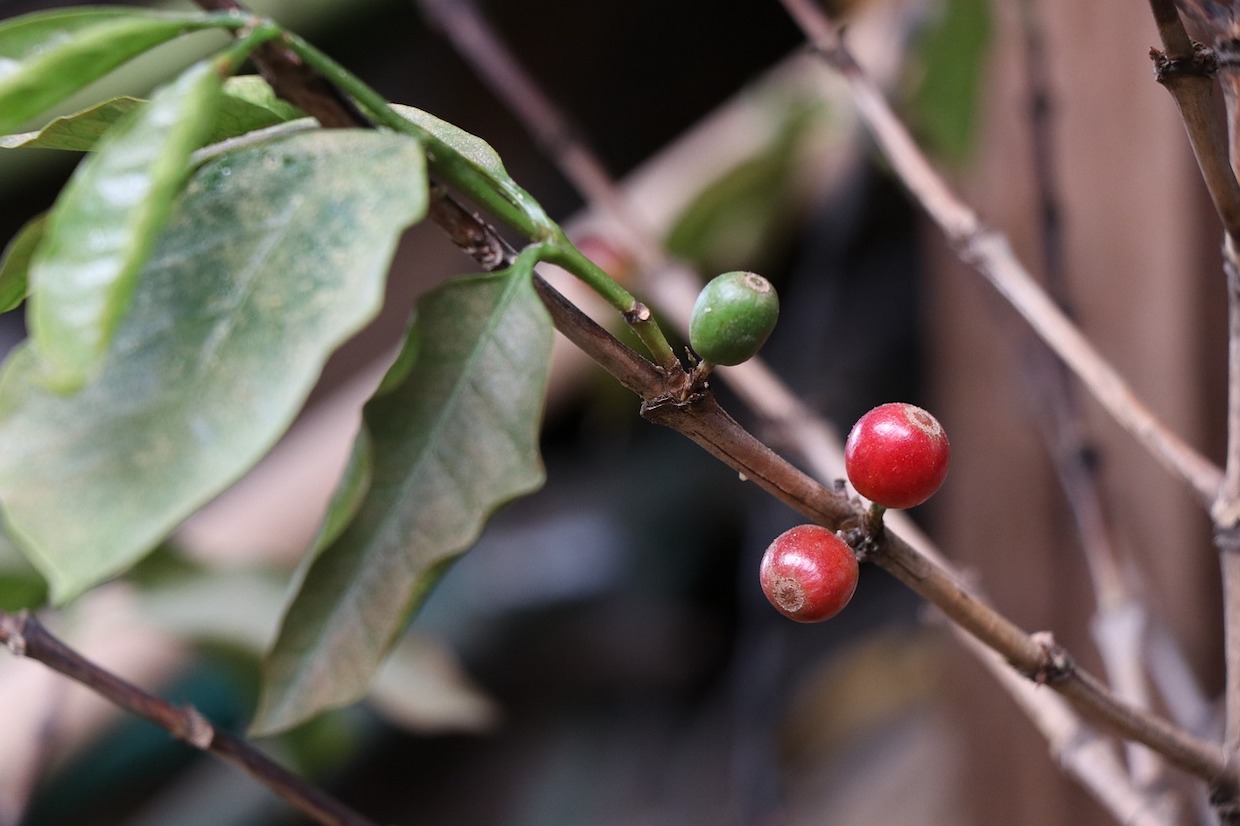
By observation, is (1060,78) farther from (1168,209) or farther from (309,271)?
(309,271)

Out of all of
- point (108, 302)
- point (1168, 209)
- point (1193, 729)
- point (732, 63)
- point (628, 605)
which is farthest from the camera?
point (732, 63)

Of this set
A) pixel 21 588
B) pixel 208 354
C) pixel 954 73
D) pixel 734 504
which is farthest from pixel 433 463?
pixel 734 504

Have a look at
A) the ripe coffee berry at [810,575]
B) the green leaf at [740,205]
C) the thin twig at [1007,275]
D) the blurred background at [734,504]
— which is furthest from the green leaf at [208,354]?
the green leaf at [740,205]

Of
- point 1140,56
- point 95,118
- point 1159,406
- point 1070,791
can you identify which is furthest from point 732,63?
point 95,118

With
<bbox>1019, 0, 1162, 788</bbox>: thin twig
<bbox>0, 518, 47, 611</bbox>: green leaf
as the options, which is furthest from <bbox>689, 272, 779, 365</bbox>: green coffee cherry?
<bbox>0, 518, 47, 611</bbox>: green leaf

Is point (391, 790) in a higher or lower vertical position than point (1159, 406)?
lower

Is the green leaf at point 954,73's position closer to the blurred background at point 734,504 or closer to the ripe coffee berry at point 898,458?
the blurred background at point 734,504
